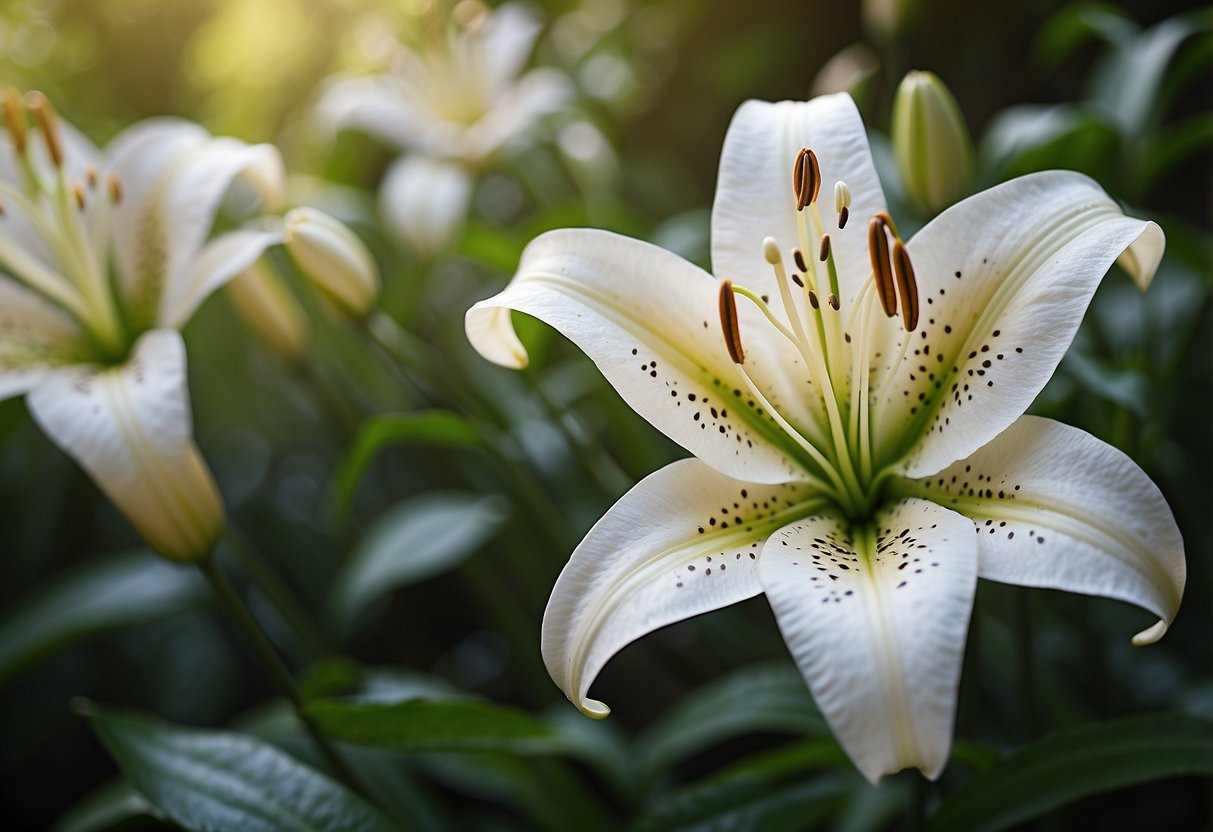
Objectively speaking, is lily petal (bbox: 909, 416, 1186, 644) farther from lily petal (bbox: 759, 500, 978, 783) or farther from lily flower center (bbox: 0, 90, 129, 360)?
lily flower center (bbox: 0, 90, 129, 360)

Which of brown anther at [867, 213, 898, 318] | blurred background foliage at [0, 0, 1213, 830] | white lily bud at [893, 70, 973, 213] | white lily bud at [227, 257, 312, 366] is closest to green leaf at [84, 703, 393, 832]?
blurred background foliage at [0, 0, 1213, 830]

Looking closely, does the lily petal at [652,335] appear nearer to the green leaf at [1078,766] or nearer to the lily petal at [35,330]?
the green leaf at [1078,766]

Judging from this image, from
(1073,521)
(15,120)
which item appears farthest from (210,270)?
(1073,521)

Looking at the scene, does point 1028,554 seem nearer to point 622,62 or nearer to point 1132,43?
point 1132,43

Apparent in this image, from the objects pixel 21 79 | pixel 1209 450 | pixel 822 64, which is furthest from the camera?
pixel 822 64

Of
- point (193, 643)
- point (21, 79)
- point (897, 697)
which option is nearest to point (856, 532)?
point (897, 697)

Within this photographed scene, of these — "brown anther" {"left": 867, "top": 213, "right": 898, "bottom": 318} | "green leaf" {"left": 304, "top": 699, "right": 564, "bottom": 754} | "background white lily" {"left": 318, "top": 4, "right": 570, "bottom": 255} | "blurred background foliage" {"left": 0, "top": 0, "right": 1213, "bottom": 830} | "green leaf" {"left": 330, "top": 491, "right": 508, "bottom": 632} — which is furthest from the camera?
"background white lily" {"left": 318, "top": 4, "right": 570, "bottom": 255}

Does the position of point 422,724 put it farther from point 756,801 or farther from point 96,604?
point 96,604
